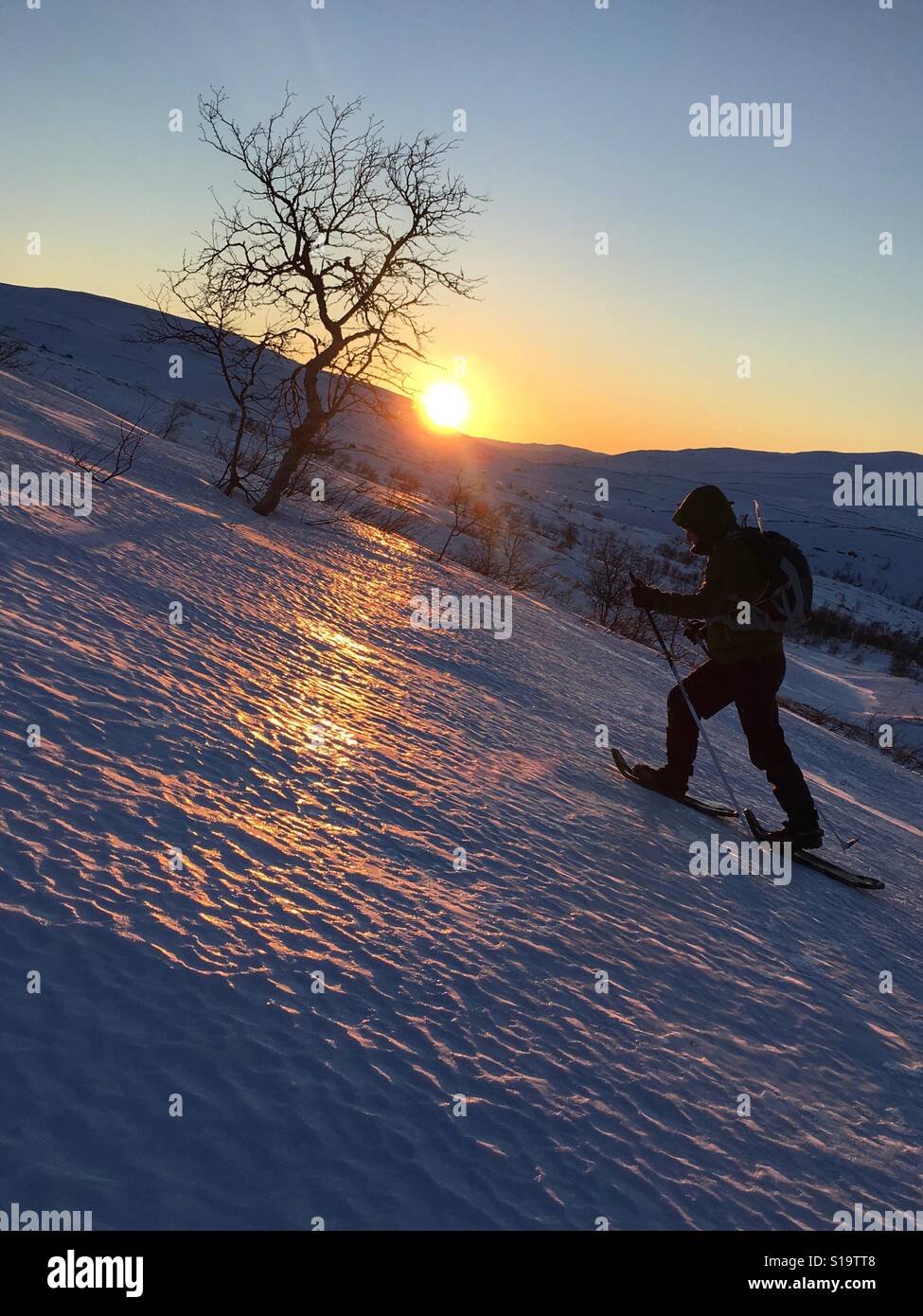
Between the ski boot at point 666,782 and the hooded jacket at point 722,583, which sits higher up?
the hooded jacket at point 722,583

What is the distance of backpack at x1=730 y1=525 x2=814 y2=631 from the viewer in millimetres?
4004

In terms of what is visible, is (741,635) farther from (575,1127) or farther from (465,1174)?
(465,1174)

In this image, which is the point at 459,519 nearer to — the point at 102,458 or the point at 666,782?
the point at 102,458

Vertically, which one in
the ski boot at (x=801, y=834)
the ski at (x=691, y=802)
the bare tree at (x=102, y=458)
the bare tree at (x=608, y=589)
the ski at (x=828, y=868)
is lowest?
the ski at (x=828, y=868)

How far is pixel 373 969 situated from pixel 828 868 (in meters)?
2.95

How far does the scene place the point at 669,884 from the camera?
3.37m

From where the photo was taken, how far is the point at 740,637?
14.0ft

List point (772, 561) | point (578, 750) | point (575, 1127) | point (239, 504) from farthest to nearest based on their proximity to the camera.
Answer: point (239, 504), point (578, 750), point (772, 561), point (575, 1127)

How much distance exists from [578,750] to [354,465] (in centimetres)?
1895

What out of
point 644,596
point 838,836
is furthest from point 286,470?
point 838,836

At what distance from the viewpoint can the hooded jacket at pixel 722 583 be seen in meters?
4.12

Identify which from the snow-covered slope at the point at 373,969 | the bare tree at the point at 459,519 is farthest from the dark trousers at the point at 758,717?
the bare tree at the point at 459,519

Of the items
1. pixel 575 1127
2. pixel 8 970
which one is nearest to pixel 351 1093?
pixel 575 1127

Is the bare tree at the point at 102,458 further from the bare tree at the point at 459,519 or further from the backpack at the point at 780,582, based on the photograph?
the backpack at the point at 780,582
